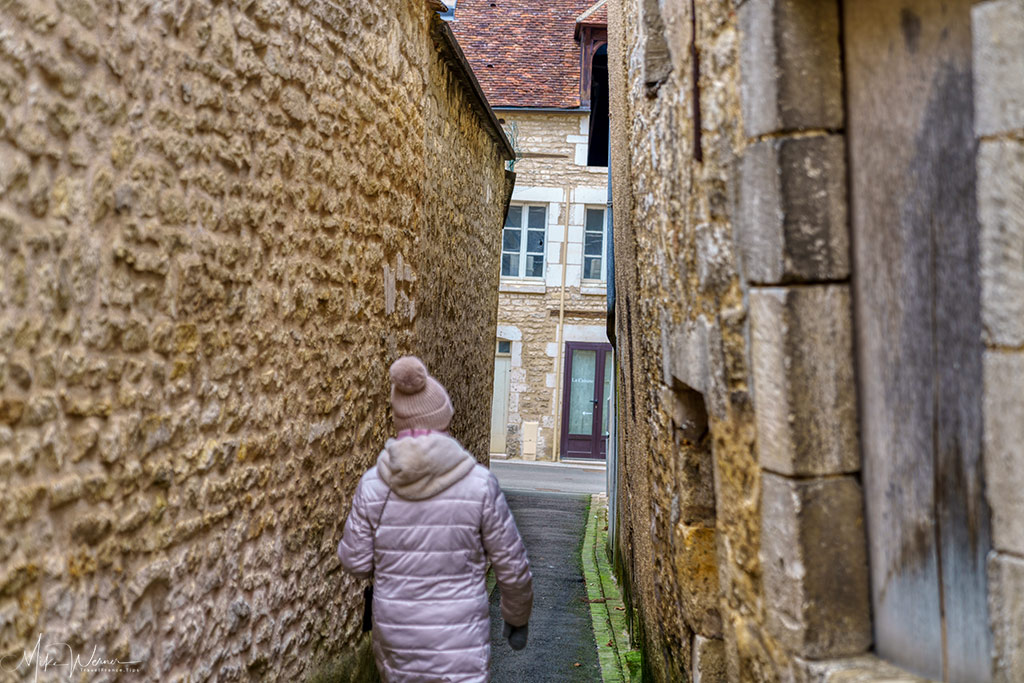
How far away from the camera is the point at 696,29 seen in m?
2.95

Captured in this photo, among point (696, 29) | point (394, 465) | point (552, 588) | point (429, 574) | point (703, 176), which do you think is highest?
point (696, 29)

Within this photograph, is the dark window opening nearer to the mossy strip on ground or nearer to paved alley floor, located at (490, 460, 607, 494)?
the mossy strip on ground

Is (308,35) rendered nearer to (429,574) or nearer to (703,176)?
(703,176)

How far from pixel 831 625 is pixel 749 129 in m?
1.31

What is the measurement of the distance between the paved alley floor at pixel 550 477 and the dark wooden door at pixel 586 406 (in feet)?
2.25

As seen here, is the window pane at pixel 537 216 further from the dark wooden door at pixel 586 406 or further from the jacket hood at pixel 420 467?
the jacket hood at pixel 420 467

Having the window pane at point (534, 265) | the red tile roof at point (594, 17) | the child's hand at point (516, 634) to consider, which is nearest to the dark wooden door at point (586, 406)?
the window pane at point (534, 265)

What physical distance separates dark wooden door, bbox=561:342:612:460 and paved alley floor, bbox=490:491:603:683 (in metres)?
6.88

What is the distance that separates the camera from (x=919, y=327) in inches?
84.7

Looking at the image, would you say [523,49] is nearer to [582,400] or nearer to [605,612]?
[582,400]

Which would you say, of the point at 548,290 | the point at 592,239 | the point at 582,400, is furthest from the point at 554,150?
the point at 582,400

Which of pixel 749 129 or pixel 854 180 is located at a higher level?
pixel 749 129

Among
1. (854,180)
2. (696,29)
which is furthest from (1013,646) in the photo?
(696,29)

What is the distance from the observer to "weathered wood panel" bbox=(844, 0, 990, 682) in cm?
199
